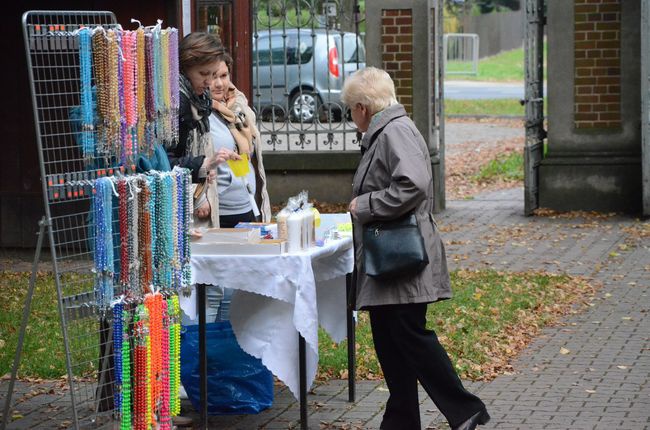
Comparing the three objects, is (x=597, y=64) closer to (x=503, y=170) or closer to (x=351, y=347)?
(x=503, y=170)

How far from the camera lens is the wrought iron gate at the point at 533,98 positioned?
550 inches

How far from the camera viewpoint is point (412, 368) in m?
6.04

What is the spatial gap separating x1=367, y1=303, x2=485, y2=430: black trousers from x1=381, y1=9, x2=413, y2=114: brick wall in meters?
8.25

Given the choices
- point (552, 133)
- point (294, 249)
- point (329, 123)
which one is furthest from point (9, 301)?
point (552, 133)

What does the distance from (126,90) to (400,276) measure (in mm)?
1542

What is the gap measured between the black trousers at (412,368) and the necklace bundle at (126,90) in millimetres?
1379

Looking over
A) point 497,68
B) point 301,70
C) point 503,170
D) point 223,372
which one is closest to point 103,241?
point 223,372

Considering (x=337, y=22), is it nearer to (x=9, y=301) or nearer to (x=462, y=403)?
(x=9, y=301)

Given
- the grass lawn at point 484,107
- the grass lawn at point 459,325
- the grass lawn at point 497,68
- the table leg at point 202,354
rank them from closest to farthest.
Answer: the table leg at point 202,354 < the grass lawn at point 459,325 < the grass lawn at point 484,107 < the grass lawn at point 497,68

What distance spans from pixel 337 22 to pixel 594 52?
3.11 m

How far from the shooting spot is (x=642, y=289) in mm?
10133

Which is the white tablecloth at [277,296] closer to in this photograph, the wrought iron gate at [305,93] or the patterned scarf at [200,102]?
the patterned scarf at [200,102]

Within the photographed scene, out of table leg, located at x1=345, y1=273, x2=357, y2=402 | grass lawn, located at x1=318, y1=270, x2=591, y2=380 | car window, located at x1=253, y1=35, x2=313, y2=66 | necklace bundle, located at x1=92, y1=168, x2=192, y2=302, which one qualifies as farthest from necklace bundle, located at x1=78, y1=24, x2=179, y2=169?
car window, located at x1=253, y1=35, x2=313, y2=66

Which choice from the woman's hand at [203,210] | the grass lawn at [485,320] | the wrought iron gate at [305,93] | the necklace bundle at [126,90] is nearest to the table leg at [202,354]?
the woman's hand at [203,210]
